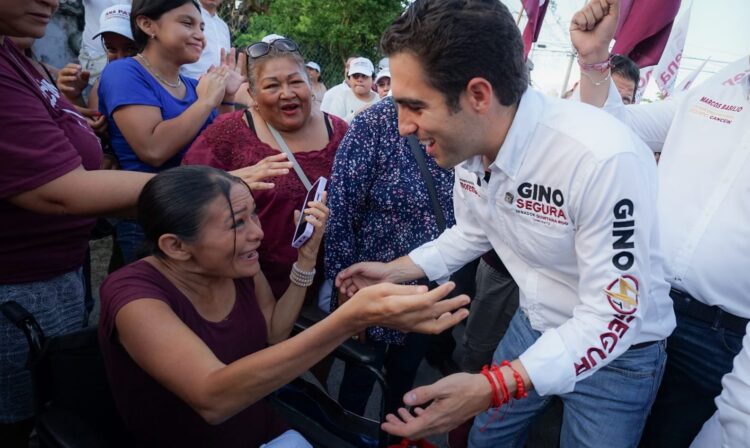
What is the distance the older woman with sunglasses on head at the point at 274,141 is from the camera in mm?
2293

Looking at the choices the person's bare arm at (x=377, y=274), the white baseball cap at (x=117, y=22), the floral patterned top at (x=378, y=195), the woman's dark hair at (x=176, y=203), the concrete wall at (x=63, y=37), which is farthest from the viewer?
the concrete wall at (x=63, y=37)

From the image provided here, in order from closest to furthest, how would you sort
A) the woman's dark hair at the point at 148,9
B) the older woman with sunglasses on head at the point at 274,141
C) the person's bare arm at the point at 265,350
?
the person's bare arm at the point at 265,350 → the older woman with sunglasses on head at the point at 274,141 → the woman's dark hair at the point at 148,9

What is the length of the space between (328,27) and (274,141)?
417 inches

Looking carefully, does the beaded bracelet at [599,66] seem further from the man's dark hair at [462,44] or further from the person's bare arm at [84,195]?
the person's bare arm at [84,195]

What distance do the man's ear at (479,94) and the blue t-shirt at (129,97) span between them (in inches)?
64.2

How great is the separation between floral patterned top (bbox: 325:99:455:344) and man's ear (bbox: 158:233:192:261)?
0.76 metres

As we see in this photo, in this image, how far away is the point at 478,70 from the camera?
4.44ft

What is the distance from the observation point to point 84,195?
1.48m

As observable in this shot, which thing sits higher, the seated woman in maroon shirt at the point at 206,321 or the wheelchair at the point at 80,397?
the seated woman in maroon shirt at the point at 206,321

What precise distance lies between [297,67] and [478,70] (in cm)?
130

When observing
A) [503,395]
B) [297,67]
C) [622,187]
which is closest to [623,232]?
[622,187]

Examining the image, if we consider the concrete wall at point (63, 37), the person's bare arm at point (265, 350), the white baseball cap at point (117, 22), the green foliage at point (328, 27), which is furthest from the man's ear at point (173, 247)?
the green foliage at point (328, 27)

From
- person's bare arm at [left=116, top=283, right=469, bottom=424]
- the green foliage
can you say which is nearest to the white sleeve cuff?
person's bare arm at [left=116, top=283, right=469, bottom=424]

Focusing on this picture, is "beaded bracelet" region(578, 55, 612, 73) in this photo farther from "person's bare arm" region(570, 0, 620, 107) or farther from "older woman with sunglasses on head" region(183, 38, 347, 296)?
"older woman with sunglasses on head" region(183, 38, 347, 296)
